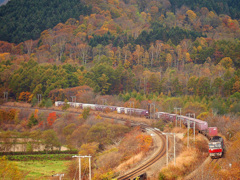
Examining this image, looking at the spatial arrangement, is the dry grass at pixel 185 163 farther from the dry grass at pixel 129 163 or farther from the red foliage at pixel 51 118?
the red foliage at pixel 51 118

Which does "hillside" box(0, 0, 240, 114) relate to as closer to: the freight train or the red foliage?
the freight train

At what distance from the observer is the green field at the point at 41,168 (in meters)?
45.3

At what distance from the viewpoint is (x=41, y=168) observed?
164ft

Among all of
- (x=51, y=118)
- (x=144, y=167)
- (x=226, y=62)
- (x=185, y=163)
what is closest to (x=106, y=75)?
(x=51, y=118)

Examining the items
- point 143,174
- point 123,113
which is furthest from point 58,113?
point 143,174

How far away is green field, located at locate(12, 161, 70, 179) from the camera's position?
149 ft

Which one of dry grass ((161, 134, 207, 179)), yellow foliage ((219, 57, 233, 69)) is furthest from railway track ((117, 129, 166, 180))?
yellow foliage ((219, 57, 233, 69))

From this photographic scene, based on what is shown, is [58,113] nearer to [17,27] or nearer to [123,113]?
[123,113]

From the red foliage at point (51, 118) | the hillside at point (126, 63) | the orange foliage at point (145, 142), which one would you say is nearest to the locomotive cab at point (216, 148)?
the orange foliage at point (145, 142)

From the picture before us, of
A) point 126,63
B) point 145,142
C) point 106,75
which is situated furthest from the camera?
point 126,63

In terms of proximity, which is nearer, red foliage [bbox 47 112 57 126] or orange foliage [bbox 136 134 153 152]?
orange foliage [bbox 136 134 153 152]

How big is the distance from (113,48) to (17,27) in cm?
6936

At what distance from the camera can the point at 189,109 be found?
69.9 metres

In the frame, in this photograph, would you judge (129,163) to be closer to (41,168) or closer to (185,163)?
(185,163)
